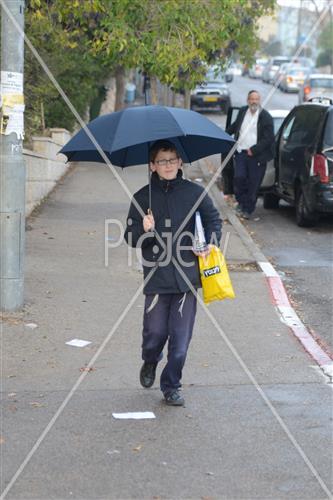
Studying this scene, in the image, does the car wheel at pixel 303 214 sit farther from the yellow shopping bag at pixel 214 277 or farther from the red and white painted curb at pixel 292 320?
the yellow shopping bag at pixel 214 277

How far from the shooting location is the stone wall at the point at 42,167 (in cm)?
1456

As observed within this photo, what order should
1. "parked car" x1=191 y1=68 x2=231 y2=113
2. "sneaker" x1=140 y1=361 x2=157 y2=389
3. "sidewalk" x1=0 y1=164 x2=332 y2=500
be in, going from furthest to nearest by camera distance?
"parked car" x1=191 y1=68 x2=231 y2=113
"sneaker" x1=140 y1=361 x2=157 y2=389
"sidewalk" x1=0 y1=164 x2=332 y2=500

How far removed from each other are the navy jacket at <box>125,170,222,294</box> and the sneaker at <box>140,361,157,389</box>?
664 millimetres

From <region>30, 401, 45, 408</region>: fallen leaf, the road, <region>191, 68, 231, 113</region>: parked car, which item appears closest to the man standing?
the road

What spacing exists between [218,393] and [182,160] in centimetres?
163

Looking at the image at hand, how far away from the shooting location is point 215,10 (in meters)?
12.4

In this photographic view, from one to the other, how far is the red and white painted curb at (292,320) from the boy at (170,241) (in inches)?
55.9

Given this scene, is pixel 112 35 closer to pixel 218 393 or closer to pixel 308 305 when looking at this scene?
pixel 308 305

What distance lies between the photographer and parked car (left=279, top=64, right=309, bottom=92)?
53.2 metres

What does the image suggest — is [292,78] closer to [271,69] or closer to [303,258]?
[271,69]

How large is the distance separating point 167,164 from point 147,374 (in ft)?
4.94

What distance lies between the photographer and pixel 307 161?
14078 millimetres

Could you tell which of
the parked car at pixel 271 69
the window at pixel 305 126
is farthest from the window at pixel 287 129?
the parked car at pixel 271 69

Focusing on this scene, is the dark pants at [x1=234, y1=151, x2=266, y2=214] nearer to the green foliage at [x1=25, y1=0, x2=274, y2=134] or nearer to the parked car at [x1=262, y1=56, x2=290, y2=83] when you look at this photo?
the green foliage at [x1=25, y1=0, x2=274, y2=134]
